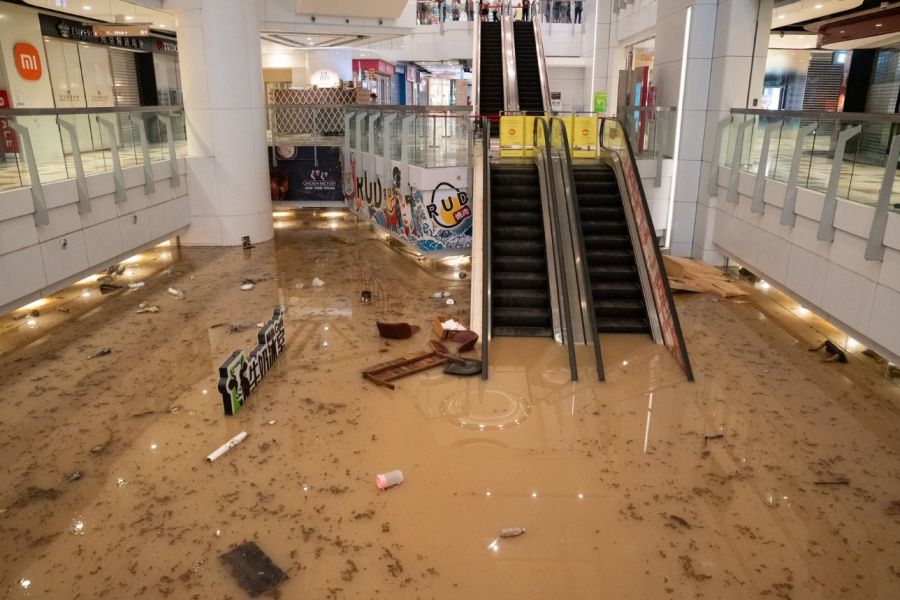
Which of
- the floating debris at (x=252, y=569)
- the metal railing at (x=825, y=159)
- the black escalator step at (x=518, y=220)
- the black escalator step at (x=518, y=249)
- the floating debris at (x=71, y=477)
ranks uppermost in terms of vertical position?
the metal railing at (x=825, y=159)

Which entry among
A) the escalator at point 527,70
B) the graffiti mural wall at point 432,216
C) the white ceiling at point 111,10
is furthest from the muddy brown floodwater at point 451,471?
the escalator at point 527,70

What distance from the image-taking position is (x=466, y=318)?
26.0ft

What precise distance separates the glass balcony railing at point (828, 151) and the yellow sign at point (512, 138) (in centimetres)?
322

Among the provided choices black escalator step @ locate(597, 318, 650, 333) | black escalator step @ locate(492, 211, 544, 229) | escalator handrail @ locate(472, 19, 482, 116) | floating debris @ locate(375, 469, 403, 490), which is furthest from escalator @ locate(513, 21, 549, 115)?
floating debris @ locate(375, 469, 403, 490)

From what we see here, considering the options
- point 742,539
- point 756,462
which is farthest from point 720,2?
point 742,539

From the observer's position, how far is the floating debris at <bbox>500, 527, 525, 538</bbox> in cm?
392

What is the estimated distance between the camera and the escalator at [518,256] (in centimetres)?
739

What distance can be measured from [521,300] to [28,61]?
1149 cm

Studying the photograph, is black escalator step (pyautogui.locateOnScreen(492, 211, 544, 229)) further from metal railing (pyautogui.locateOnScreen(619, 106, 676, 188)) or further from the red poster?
the red poster

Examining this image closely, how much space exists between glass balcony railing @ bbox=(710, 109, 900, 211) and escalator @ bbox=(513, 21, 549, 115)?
6.03 m

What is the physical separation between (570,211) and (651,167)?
420 cm

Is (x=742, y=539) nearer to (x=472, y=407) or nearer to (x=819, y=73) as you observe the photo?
(x=472, y=407)

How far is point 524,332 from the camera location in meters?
7.27

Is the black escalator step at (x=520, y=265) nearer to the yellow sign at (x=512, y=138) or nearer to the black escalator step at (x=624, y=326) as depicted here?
the black escalator step at (x=624, y=326)
